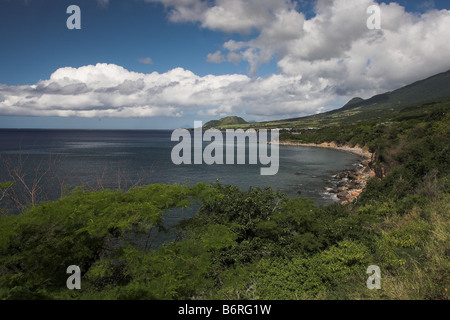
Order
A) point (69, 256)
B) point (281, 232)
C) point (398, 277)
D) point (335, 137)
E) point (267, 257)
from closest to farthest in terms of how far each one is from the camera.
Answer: point (398, 277) → point (69, 256) → point (267, 257) → point (281, 232) → point (335, 137)

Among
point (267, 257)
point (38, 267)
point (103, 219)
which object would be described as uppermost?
point (103, 219)

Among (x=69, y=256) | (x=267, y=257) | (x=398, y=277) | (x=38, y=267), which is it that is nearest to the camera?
(x=398, y=277)

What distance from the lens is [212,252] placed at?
11.4 metres

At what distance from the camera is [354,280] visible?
28.2ft

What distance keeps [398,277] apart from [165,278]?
7256 millimetres

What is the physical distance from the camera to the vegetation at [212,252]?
7676 mm

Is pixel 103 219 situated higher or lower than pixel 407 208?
higher

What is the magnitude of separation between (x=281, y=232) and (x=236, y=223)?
8.15 feet

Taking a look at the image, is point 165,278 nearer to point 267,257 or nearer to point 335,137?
point 267,257

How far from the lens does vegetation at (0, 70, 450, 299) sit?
7.68m

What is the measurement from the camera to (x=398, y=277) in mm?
7422

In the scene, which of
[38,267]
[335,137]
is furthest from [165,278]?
[335,137]

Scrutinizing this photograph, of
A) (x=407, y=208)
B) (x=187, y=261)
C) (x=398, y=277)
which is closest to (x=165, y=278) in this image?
(x=187, y=261)
